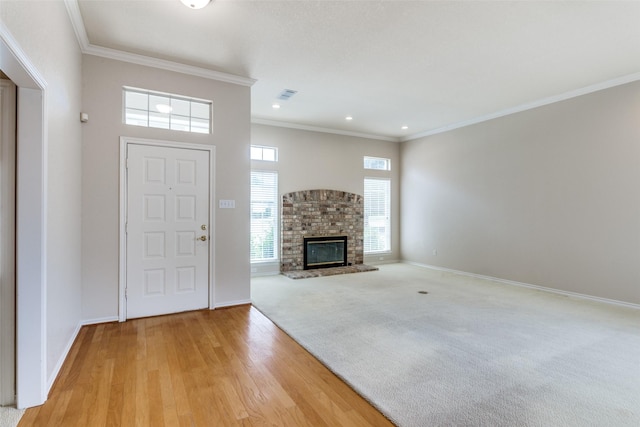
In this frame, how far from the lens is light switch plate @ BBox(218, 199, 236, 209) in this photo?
402cm

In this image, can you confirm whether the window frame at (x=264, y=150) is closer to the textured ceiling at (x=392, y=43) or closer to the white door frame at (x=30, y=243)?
the textured ceiling at (x=392, y=43)

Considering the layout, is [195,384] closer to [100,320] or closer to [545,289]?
[100,320]

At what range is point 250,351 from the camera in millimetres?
2840

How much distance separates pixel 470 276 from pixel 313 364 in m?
4.52

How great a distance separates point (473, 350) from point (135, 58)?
4.57m

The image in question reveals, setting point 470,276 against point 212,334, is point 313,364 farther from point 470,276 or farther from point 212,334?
point 470,276

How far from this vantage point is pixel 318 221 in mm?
6703

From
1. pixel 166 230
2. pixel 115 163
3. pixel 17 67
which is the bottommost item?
pixel 166 230

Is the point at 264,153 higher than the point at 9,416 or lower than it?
higher

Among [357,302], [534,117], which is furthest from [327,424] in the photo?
[534,117]

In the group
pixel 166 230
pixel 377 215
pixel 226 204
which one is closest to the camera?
pixel 166 230

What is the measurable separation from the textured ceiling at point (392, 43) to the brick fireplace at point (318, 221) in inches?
87.3

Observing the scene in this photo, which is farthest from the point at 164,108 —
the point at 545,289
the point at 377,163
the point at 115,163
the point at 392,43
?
the point at 545,289

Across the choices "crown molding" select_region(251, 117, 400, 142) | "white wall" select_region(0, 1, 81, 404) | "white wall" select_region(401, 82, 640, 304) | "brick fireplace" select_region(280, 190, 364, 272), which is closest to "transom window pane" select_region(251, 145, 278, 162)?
"crown molding" select_region(251, 117, 400, 142)
